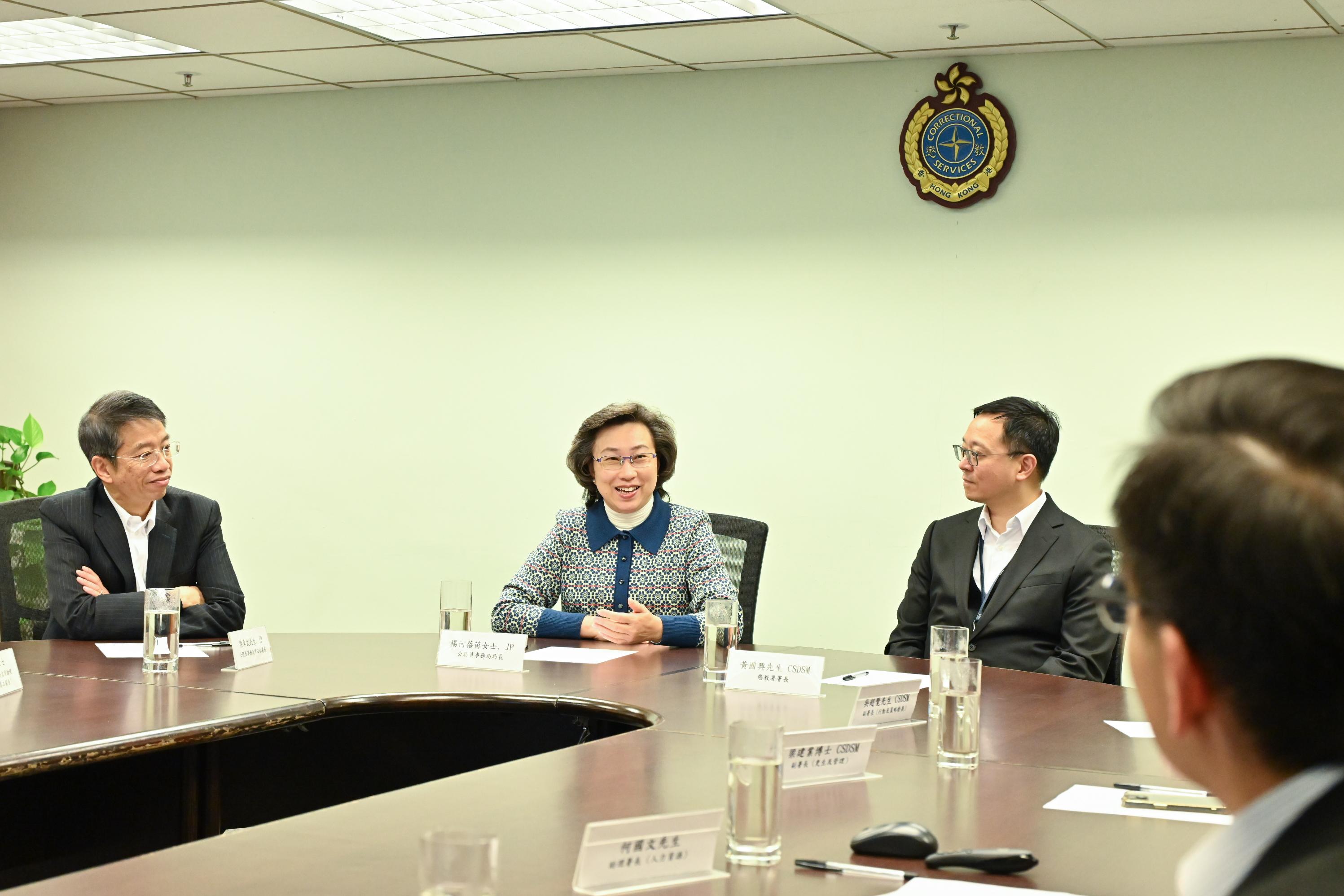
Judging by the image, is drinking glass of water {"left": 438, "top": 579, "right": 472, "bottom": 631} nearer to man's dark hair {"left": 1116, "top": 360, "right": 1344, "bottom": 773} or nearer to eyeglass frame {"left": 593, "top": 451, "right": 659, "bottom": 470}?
eyeglass frame {"left": 593, "top": 451, "right": 659, "bottom": 470}

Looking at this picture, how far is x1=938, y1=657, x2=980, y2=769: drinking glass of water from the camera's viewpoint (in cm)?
226

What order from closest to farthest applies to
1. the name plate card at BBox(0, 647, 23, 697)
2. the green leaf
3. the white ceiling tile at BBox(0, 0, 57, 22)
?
the name plate card at BBox(0, 647, 23, 697) < the white ceiling tile at BBox(0, 0, 57, 22) < the green leaf

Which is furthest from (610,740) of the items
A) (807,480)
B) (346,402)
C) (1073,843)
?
(346,402)

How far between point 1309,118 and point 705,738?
3.61 meters

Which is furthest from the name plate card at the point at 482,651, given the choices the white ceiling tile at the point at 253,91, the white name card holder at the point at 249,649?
the white ceiling tile at the point at 253,91

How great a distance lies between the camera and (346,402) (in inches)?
255

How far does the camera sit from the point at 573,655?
3592 millimetres

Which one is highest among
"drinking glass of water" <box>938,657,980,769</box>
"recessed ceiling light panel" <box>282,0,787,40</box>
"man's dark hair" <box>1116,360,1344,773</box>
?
"recessed ceiling light panel" <box>282,0,787,40</box>

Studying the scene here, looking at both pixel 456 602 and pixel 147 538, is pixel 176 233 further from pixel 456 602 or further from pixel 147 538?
pixel 456 602

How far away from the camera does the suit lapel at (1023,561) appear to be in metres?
3.86

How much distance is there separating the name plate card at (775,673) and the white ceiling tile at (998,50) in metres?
2.89

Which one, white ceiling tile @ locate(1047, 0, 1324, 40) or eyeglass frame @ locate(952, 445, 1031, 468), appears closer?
eyeglass frame @ locate(952, 445, 1031, 468)

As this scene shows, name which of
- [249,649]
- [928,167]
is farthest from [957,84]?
[249,649]

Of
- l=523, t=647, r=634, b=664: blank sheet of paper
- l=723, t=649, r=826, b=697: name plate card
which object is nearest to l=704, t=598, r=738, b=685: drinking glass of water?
l=723, t=649, r=826, b=697: name plate card
